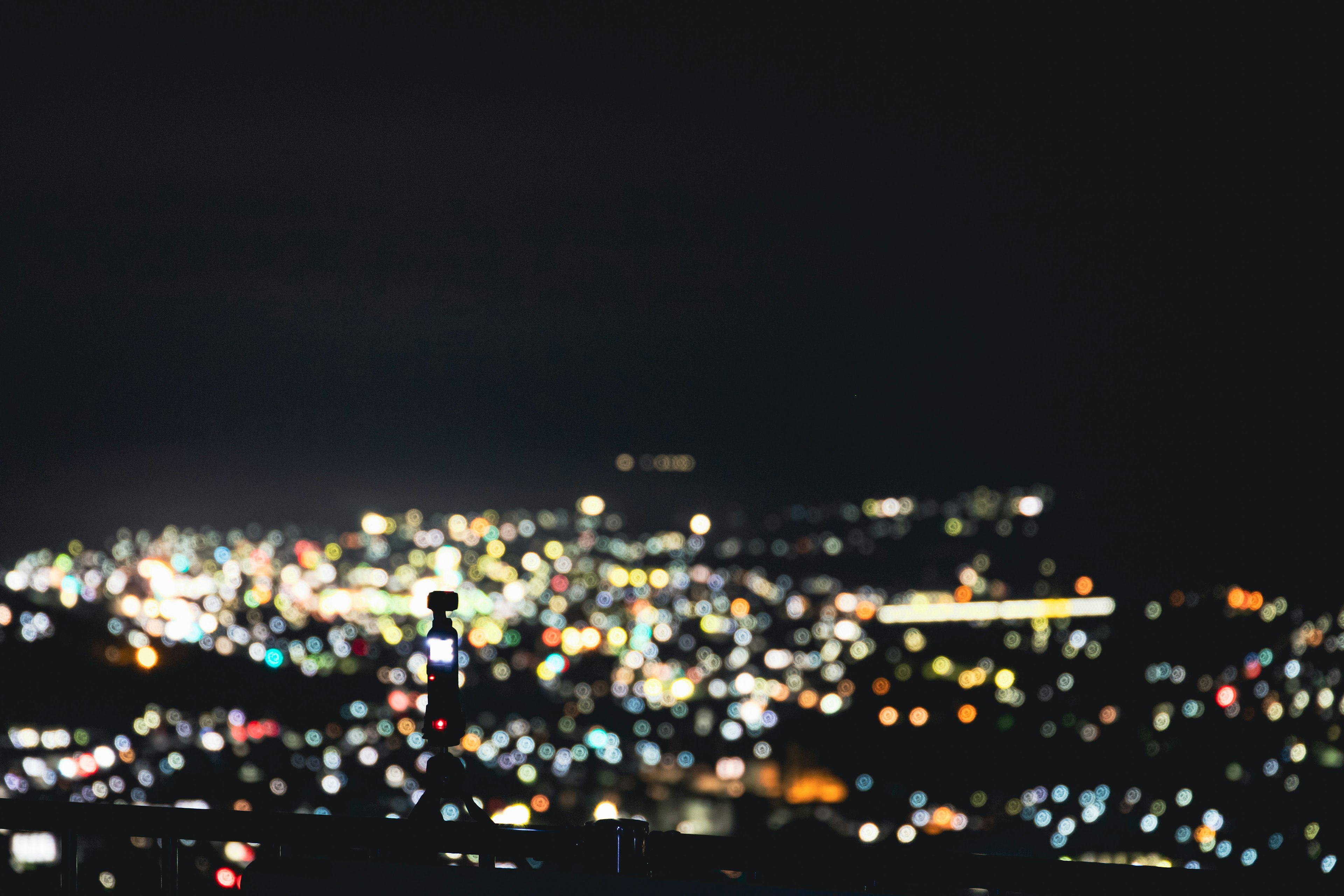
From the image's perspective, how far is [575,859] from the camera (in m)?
1.96

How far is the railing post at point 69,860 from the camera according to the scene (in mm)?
2191

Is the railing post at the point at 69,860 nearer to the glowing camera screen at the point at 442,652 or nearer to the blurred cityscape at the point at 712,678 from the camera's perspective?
the glowing camera screen at the point at 442,652

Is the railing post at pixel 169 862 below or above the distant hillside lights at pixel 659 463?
below

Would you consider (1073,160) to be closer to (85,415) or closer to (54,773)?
(85,415)

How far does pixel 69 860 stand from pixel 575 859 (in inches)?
47.8

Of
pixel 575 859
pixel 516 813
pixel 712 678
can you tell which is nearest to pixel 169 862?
pixel 575 859

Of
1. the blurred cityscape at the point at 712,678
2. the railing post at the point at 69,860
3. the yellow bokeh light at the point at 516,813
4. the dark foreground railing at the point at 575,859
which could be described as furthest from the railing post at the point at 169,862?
the yellow bokeh light at the point at 516,813

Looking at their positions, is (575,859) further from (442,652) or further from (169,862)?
(442,652)

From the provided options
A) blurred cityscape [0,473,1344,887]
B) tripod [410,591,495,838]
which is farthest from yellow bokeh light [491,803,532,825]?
tripod [410,591,495,838]

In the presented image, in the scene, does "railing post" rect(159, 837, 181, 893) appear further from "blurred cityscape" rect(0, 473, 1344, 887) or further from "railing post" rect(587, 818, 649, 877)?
"blurred cityscape" rect(0, 473, 1344, 887)

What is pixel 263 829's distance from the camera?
2.04 m

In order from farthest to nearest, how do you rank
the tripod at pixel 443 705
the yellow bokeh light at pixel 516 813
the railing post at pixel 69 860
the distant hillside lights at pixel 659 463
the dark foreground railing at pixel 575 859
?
the distant hillside lights at pixel 659 463
the yellow bokeh light at pixel 516 813
the tripod at pixel 443 705
the railing post at pixel 69 860
the dark foreground railing at pixel 575 859

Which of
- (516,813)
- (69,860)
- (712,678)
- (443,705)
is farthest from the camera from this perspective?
(712,678)

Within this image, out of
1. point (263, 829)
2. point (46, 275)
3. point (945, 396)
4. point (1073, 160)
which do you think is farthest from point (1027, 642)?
point (263, 829)
